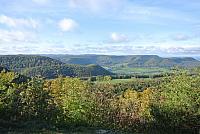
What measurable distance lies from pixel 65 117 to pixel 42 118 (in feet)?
5.27

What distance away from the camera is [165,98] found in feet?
89.8

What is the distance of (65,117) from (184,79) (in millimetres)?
10259

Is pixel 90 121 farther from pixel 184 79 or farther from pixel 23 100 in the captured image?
pixel 184 79

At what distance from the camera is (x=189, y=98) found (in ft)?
84.5

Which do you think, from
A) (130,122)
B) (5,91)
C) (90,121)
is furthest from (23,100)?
(130,122)

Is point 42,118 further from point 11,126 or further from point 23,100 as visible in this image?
point 11,126

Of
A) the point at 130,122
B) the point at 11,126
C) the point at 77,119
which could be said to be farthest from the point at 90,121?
the point at 11,126

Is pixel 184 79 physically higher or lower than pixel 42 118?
higher

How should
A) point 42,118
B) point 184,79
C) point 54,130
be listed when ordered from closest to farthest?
1. point 54,130
2. point 42,118
3. point 184,79

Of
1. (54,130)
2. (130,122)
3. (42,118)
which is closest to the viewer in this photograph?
(54,130)

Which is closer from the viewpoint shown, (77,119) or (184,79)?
(77,119)

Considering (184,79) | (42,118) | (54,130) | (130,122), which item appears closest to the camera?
(54,130)

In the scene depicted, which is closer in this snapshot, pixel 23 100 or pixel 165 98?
pixel 23 100

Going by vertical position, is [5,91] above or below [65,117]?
above
